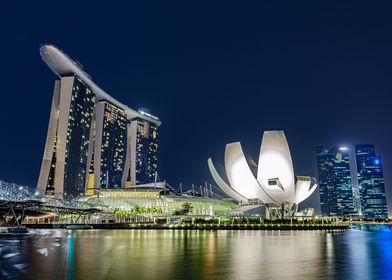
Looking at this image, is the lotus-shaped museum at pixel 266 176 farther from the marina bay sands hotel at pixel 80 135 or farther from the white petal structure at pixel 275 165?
the marina bay sands hotel at pixel 80 135

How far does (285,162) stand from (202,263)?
47730 millimetres

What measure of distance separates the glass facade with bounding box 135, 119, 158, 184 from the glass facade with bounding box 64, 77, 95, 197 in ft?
144

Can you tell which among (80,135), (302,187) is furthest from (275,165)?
(80,135)

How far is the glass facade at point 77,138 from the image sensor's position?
9294 centimetres

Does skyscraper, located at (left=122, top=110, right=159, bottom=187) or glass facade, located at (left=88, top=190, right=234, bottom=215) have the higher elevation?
skyscraper, located at (left=122, top=110, right=159, bottom=187)

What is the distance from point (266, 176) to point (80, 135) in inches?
2344

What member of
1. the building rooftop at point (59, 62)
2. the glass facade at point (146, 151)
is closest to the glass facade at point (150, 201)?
the building rooftop at point (59, 62)

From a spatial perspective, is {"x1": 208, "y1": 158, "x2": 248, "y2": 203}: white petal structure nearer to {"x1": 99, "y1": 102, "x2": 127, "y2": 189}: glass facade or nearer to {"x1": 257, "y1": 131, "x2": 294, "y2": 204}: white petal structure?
{"x1": 257, "y1": 131, "x2": 294, "y2": 204}: white petal structure

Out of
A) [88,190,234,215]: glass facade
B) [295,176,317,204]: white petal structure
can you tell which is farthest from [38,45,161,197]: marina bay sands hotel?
[295,176,317,204]: white petal structure

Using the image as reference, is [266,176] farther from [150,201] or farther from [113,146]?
[113,146]

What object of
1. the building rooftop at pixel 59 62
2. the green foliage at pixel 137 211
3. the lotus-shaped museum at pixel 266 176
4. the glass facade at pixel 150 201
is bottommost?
the green foliage at pixel 137 211

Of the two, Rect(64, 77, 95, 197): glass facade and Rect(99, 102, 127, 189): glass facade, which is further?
Rect(99, 102, 127, 189): glass facade

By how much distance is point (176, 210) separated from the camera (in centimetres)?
7200

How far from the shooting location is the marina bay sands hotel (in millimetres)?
86938
